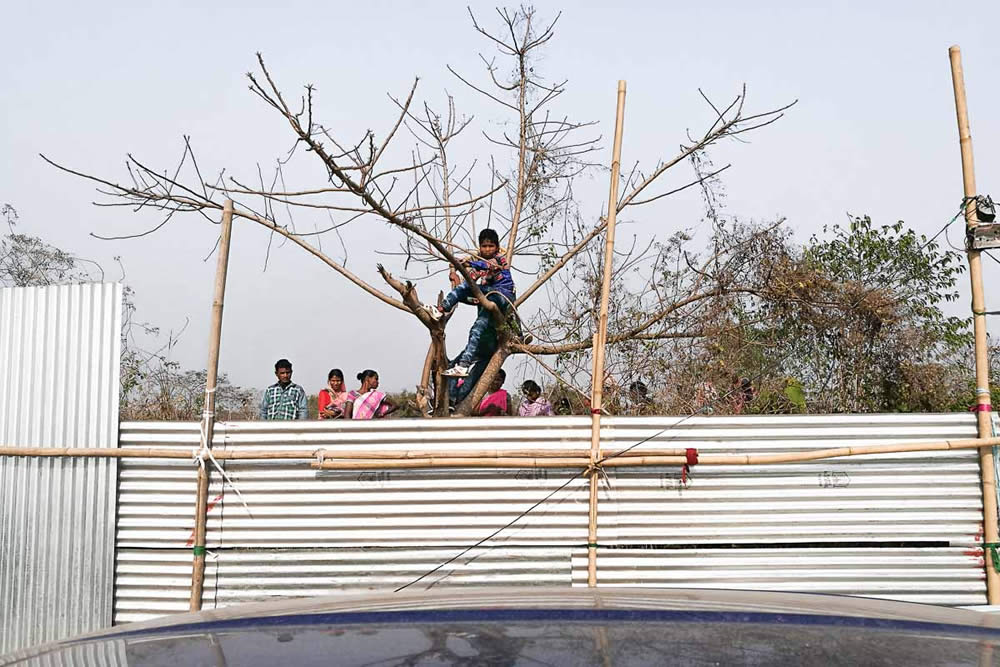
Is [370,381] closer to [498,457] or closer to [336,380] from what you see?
[336,380]

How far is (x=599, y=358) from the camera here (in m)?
5.19

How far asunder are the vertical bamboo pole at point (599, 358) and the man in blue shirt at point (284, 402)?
11.0 ft

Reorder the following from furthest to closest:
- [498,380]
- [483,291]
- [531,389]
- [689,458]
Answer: [531,389], [498,380], [483,291], [689,458]

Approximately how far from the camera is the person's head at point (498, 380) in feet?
23.5

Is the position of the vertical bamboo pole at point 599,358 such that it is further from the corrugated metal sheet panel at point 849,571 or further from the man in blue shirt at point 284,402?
the man in blue shirt at point 284,402

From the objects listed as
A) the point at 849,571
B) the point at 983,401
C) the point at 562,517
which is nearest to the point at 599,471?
the point at 562,517

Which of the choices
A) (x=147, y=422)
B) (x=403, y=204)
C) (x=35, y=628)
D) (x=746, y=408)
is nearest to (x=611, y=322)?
(x=746, y=408)

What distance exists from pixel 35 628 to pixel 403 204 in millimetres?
3050

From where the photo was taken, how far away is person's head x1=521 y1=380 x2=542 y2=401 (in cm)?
779

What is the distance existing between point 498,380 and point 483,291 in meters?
0.85

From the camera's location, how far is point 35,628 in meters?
5.17

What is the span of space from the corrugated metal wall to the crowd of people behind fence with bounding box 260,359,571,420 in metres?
1.62

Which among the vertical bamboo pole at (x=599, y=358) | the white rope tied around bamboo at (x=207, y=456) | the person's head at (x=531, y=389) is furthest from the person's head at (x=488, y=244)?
the white rope tied around bamboo at (x=207, y=456)

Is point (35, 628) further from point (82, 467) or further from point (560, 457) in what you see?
point (560, 457)
